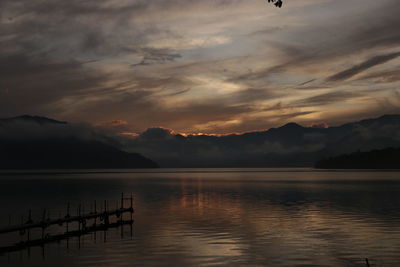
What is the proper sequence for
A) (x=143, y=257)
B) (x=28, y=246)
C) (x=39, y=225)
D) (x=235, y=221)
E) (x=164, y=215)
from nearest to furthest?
(x=143, y=257), (x=28, y=246), (x=39, y=225), (x=235, y=221), (x=164, y=215)

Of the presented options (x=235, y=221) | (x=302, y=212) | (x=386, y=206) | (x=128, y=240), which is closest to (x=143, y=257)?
(x=128, y=240)

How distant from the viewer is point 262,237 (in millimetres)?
48312

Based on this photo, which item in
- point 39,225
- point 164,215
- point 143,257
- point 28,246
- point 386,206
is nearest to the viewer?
point 143,257

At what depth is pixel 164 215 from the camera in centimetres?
7150

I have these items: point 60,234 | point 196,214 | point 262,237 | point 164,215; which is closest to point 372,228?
point 262,237

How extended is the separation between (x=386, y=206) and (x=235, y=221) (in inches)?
1471

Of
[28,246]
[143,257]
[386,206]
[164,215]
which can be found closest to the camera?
[143,257]

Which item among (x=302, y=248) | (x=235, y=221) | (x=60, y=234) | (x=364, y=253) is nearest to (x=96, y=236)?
(x=60, y=234)

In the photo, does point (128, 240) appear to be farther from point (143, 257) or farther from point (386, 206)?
point (386, 206)

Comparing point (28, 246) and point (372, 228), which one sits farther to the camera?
point (372, 228)

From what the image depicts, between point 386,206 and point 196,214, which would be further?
point 386,206

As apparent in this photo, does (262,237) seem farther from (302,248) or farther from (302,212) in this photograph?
(302,212)

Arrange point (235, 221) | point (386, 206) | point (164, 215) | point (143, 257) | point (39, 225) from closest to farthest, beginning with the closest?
point (143, 257)
point (39, 225)
point (235, 221)
point (164, 215)
point (386, 206)

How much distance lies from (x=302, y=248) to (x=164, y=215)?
3430 cm
